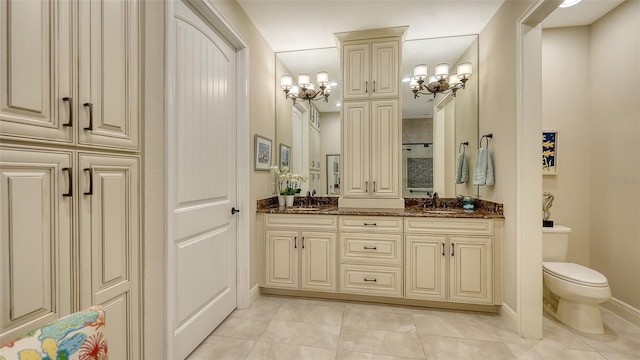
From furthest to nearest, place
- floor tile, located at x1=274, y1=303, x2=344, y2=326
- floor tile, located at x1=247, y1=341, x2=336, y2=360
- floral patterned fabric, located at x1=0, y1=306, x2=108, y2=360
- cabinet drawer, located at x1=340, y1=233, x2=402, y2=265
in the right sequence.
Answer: cabinet drawer, located at x1=340, y1=233, x2=402, y2=265 < floor tile, located at x1=274, y1=303, x2=344, y2=326 < floor tile, located at x1=247, y1=341, x2=336, y2=360 < floral patterned fabric, located at x1=0, y1=306, x2=108, y2=360

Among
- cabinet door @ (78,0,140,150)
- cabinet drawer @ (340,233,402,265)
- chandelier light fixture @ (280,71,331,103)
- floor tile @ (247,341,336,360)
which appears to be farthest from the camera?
chandelier light fixture @ (280,71,331,103)

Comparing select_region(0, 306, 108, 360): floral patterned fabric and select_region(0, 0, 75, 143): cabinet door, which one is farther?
select_region(0, 0, 75, 143): cabinet door

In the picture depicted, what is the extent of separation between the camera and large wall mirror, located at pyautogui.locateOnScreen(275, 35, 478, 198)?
2.95 m

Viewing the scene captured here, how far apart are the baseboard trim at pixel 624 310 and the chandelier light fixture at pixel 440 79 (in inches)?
90.7

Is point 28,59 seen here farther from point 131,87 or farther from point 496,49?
point 496,49

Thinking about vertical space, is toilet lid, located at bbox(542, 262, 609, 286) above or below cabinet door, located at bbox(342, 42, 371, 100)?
below

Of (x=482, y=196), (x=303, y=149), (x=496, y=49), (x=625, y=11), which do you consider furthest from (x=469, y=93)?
(x=303, y=149)

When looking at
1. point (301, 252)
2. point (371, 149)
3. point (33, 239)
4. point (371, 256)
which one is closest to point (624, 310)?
point (371, 256)

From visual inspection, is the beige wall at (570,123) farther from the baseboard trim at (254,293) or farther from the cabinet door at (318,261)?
the baseboard trim at (254,293)

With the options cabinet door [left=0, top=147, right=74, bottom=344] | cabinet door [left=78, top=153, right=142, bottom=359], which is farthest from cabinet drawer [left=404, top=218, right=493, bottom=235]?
cabinet door [left=0, top=147, right=74, bottom=344]

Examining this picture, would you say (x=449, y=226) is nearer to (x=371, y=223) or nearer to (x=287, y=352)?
(x=371, y=223)

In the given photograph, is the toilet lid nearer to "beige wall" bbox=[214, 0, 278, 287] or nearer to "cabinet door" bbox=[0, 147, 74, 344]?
"beige wall" bbox=[214, 0, 278, 287]

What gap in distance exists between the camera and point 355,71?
2930 millimetres

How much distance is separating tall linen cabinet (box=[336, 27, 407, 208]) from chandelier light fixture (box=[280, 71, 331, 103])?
0.75 feet
